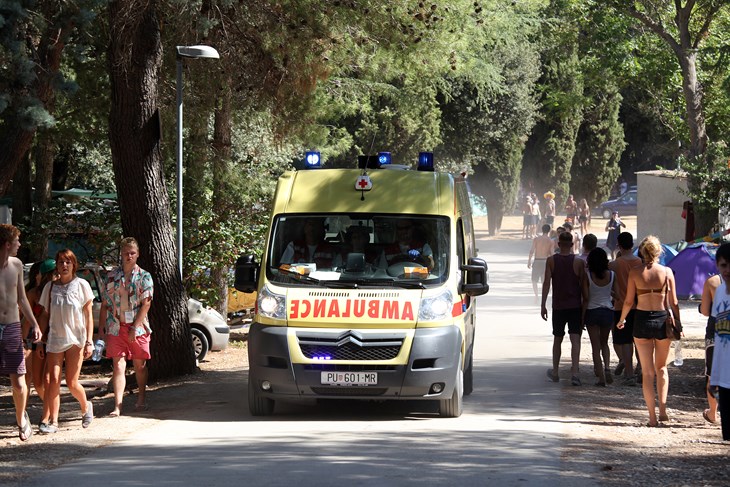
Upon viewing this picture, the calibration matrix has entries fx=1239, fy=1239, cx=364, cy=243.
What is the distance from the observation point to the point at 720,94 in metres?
32.2

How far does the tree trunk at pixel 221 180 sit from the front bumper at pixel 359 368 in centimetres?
725

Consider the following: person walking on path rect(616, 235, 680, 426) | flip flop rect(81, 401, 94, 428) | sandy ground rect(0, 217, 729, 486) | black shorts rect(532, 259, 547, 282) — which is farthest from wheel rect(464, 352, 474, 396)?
black shorts rect(532, 259, 547, 282)

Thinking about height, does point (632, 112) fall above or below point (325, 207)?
above

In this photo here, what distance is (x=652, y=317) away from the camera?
11477 mm

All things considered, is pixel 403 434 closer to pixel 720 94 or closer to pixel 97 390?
pixel 97 390

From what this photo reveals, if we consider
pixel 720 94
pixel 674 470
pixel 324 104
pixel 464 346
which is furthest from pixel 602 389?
pixel 720 94

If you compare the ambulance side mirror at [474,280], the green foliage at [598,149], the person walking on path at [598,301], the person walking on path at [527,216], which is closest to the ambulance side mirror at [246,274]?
the ambulance side mirror at [474,280]

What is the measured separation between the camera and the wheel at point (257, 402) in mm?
11695

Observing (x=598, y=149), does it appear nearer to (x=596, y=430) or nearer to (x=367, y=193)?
(x=367, y=193)

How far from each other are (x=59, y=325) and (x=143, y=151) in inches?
168

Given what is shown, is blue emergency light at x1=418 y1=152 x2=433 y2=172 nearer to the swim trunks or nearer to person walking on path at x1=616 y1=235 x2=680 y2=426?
person walking on path at x1=616 y1=235 x2=680 y2=426

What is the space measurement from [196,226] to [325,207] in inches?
257

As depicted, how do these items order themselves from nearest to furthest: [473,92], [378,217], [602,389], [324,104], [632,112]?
1. [378,217]
2. [602,389]
3. [324,104]
4. [473,92]
5. [632,112]

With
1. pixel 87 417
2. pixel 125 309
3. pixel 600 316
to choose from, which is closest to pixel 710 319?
pixel 600 316
